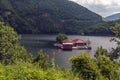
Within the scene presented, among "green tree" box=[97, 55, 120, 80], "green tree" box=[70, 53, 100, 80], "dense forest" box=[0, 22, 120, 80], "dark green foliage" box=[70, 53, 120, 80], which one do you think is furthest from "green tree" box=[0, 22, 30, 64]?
"green tree" box=[70, 53, 100, 80]

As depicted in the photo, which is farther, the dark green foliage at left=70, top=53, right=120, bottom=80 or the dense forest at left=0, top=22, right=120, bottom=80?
the dark green foliage at left=70, top=53, right=120, bottom=80

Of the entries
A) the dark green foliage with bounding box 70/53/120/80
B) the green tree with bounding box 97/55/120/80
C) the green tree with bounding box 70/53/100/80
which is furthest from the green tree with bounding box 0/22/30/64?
the green tree with bounding box 70/53/100/80

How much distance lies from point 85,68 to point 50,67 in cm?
2081

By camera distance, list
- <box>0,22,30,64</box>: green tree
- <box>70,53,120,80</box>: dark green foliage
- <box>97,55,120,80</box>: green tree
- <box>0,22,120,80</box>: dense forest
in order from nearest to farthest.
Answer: <box>0,22,120,80</box>: dense forest < <box>70,53,120,80</box>: dark green foliage < <box>97,55,120,80</box>: green tree < <box>0,22,30,64</box>: green tree

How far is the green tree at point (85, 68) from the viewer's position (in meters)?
35.2

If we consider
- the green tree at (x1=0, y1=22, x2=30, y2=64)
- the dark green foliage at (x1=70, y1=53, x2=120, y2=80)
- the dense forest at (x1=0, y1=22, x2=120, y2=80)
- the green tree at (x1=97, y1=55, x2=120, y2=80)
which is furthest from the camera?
the green tree at (x1=0, y1=22, x2=30, y2=64)

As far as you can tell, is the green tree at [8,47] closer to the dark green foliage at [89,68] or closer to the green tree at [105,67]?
the green tree at [105,67]

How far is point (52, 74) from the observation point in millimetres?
12203

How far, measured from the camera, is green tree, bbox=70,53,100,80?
1387 inches

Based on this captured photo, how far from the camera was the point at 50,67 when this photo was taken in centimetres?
1522

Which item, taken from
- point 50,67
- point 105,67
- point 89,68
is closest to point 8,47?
point 105,67

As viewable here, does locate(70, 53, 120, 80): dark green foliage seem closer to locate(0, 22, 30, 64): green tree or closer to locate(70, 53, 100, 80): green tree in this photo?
locate(70, 53, 100, 80): green tree

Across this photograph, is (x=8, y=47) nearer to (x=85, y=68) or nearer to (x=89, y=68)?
(x=85, y=68)

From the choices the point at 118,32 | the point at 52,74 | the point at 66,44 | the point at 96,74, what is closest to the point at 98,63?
the point at 96,74
